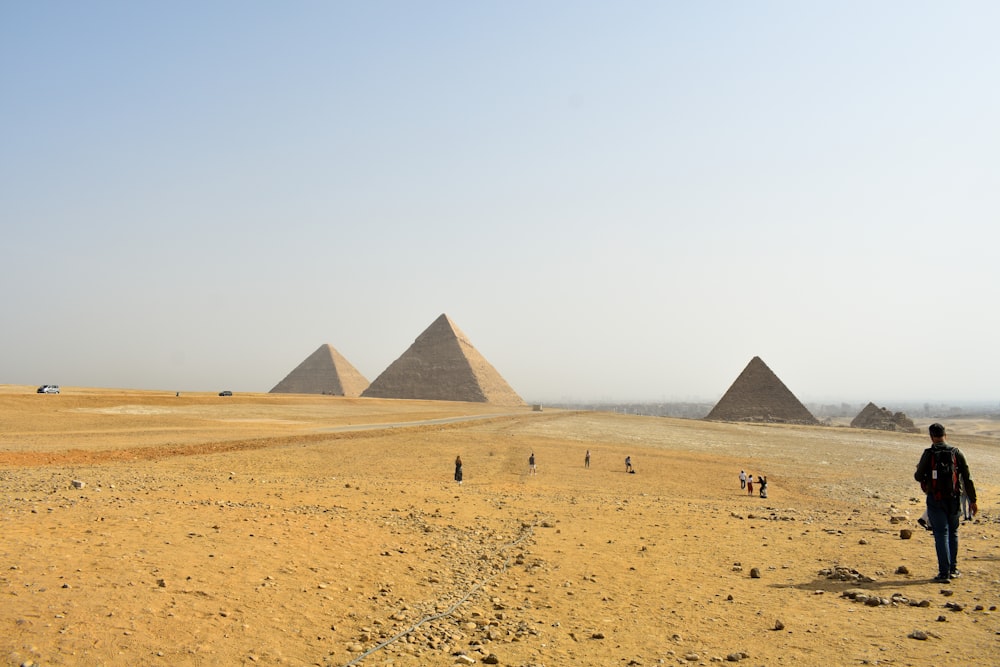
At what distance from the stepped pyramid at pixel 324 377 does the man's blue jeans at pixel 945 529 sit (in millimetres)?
132630

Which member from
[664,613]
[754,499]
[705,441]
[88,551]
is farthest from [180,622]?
[705,441]

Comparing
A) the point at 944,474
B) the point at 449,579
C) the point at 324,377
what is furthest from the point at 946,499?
the point at 324,377

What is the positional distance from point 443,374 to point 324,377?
30.8 metres

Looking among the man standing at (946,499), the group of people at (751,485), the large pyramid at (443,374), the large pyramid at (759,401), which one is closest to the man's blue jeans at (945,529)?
the man standing at (946,499)

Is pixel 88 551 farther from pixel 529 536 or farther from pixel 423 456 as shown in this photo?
pixel 423 456

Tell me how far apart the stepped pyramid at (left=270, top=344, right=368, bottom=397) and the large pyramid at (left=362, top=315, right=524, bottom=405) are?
1220cm

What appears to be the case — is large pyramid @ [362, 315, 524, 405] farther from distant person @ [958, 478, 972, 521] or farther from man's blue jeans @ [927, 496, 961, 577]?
man's blue jeans @ [927, 496, 961, 577]

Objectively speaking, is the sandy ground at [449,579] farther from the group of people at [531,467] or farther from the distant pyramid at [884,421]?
the distant pyramid at [884,421]

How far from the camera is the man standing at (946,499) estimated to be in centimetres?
714

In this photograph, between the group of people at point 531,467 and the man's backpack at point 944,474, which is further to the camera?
the group of people at point 531,467

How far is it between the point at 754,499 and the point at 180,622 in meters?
18.1

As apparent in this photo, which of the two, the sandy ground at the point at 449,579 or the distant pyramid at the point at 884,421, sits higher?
the sandy ground at the point at 449,579

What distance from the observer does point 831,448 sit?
42.2 m

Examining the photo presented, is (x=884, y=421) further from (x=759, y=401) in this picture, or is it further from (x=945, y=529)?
(x=945, y=529)
